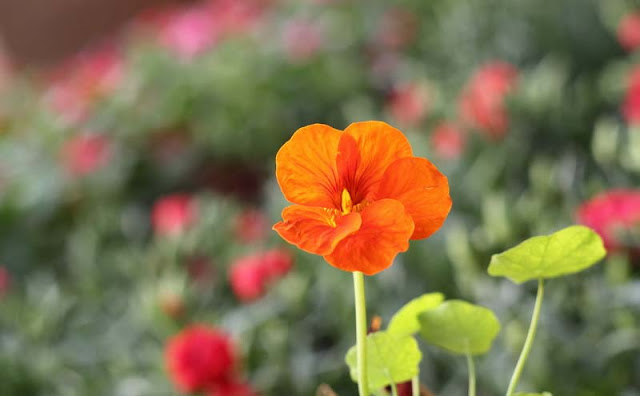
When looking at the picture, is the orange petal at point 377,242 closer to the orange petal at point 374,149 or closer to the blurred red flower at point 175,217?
the orange petal at point 374,149

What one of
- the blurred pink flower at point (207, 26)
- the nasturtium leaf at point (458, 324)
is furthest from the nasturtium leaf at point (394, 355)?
the blurred pink flower at point (207, 26)

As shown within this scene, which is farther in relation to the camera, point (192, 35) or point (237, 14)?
point (237, 14)

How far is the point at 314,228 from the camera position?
11.7 inches

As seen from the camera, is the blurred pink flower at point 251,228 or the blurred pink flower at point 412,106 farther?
the blurred pink flower at point 412,106

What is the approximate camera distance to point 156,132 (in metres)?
1.36

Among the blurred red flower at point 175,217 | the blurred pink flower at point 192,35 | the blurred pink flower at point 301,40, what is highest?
the blurred pink flower at point 192,35

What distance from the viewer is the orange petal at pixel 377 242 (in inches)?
11.2

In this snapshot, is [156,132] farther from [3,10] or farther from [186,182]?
[3,10]

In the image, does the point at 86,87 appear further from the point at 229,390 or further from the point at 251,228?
the point at 229,390

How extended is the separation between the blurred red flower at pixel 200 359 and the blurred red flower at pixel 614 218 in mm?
352

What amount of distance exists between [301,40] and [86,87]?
1.44 ft

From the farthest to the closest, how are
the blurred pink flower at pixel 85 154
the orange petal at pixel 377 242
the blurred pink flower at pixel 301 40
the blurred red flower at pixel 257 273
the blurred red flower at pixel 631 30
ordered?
1. the blurred pink flower at pixel 301 40
2. the blurred pink flower at pixel 85 154
3. the blurred red flower at pixel 631 30
4. the blurred red flower at pixel 257 273
5. the orange petal at pixel 377 242

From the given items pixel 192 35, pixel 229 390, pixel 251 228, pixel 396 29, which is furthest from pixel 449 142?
pixel 192 35

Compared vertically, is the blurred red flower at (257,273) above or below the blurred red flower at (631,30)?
below
